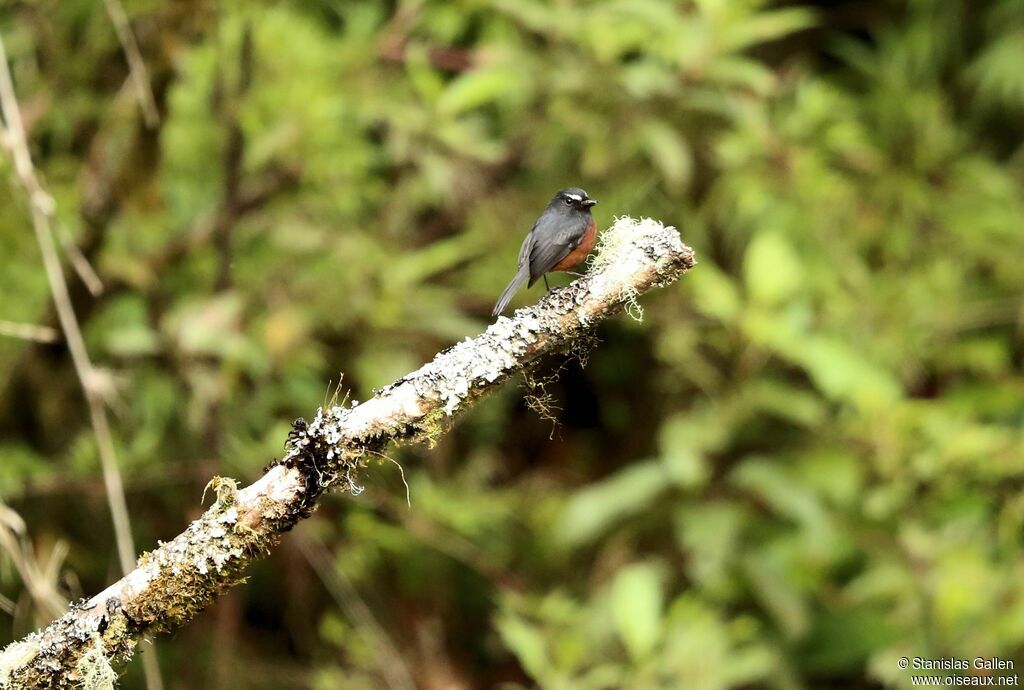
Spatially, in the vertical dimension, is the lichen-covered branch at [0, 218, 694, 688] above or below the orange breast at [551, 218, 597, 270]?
below

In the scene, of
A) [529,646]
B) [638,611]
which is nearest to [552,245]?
[529,646]

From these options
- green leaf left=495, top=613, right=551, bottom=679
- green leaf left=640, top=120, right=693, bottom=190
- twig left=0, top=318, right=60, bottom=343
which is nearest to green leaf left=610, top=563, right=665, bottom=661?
green leaf left=495, top=613, right=551, bottom=679

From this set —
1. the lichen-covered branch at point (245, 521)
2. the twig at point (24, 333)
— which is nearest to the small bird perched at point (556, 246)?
the lichen-covered branch at point (245, 521)

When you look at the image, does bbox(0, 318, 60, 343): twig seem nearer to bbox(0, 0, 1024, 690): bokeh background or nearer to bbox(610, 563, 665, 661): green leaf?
bbox(0, 0, 1024, 690): bokeh background

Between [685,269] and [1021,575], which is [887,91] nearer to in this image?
[1021,575]

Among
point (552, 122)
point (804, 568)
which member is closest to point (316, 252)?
point (552, 122)

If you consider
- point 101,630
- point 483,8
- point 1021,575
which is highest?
point 483,8

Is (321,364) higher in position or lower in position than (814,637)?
higher

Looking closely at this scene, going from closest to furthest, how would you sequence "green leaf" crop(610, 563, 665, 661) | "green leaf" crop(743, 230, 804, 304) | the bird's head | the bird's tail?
1. the bird's tail
2. the bird's head
3. "green leaf" crop(610, 563, 665, 661)
4. "green leaf" crop(743, 230, 804, 304)
